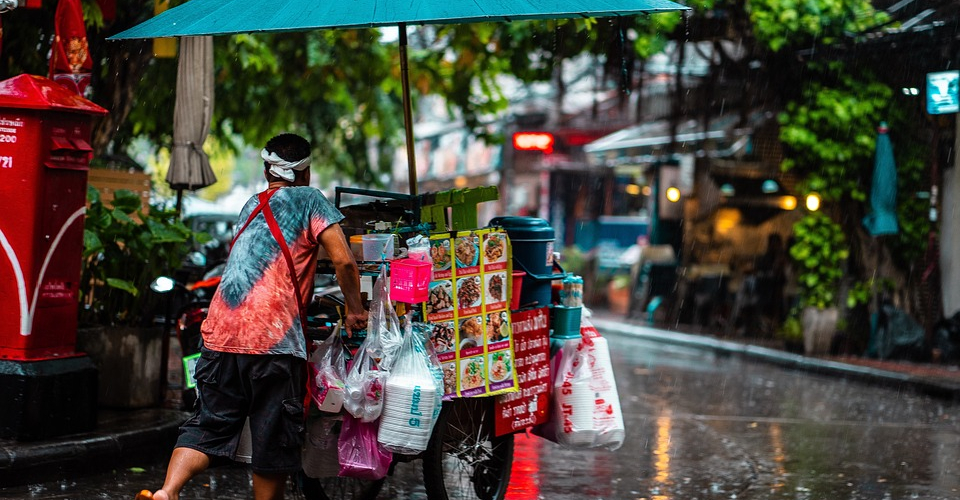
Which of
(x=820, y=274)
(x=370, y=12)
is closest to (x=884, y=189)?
(x=820, y=274)

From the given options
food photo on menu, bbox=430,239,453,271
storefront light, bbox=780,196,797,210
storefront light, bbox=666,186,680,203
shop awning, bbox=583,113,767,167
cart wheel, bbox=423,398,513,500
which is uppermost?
shop awning, bbox=583,113,767,167

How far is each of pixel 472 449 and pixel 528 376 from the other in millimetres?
469

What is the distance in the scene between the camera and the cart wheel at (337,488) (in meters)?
5.55

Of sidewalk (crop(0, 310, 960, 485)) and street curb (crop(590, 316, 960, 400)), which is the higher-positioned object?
sidewalk (crop(0, 310, 960, 485))

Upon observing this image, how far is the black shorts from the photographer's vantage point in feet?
14.8

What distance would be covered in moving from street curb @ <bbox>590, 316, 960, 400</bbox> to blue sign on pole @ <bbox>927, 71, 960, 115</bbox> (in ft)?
10.3

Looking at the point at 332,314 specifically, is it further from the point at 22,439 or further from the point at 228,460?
the point at 22,439

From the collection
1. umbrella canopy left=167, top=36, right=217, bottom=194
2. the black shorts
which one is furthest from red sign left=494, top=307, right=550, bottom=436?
umbrella canopy left=167, top=36, right=217, bottom=194

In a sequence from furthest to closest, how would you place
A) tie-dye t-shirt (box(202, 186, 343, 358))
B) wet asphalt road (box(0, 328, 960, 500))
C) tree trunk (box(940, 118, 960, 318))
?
tree trunk (box(940, 118, 960, 318))
wet asphalt road (box(0, 328, 960, 500))
tie-dye t-shirt (box(202, 186, 343, 358))

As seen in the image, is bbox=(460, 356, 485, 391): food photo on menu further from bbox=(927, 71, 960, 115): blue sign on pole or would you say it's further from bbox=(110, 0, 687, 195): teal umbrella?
bbox=(927, 71, 960, 115): blue sign on pole

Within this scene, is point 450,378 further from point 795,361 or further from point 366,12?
point 795,361

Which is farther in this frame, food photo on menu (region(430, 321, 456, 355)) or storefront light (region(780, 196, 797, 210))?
storefront light (region(780, 196, 797, 210))

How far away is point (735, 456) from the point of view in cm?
783

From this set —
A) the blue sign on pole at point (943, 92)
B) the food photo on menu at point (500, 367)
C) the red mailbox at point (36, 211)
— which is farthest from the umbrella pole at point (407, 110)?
the blue sign on pole at point (943, 92)
